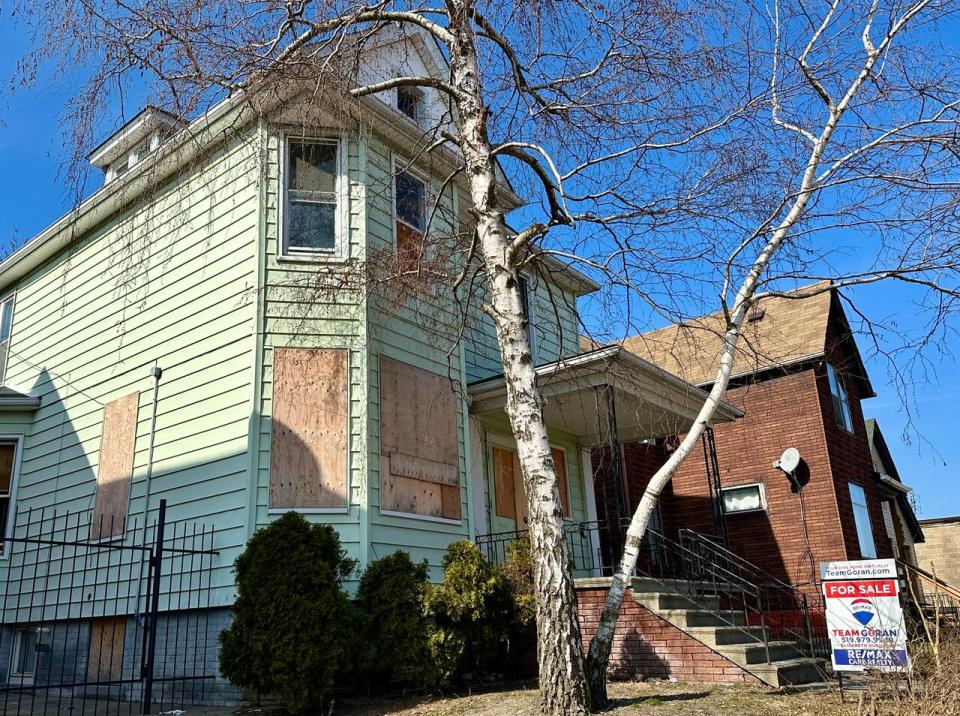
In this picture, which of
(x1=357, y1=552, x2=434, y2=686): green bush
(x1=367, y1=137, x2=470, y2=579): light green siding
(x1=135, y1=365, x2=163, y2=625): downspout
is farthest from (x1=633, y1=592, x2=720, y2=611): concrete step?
(x1=135, y1=365, x2=163, y2=625): downspout

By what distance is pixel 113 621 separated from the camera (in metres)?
9.80

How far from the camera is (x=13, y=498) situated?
12.4 metres

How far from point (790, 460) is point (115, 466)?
39.8ft

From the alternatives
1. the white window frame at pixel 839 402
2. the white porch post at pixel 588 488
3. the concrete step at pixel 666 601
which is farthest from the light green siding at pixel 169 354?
the white window frame at pixel 839 402

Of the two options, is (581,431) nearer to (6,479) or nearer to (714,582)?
(714,582)

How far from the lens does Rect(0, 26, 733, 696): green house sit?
29.4ft

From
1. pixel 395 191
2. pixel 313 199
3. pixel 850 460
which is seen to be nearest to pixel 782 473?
pixel 850 460

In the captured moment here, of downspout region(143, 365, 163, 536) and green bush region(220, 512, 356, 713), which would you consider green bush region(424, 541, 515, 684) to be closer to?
green bush region(220, 512, 356, 713)

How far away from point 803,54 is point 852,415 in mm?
13110

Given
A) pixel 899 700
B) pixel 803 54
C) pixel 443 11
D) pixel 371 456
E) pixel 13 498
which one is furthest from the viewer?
pixel 13 498

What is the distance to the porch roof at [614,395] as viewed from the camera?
10.0m

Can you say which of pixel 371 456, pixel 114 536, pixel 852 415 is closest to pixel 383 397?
pixel 371 456

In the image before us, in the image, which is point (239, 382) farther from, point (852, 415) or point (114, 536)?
point (852, 415)

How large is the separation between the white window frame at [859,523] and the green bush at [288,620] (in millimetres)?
12756
